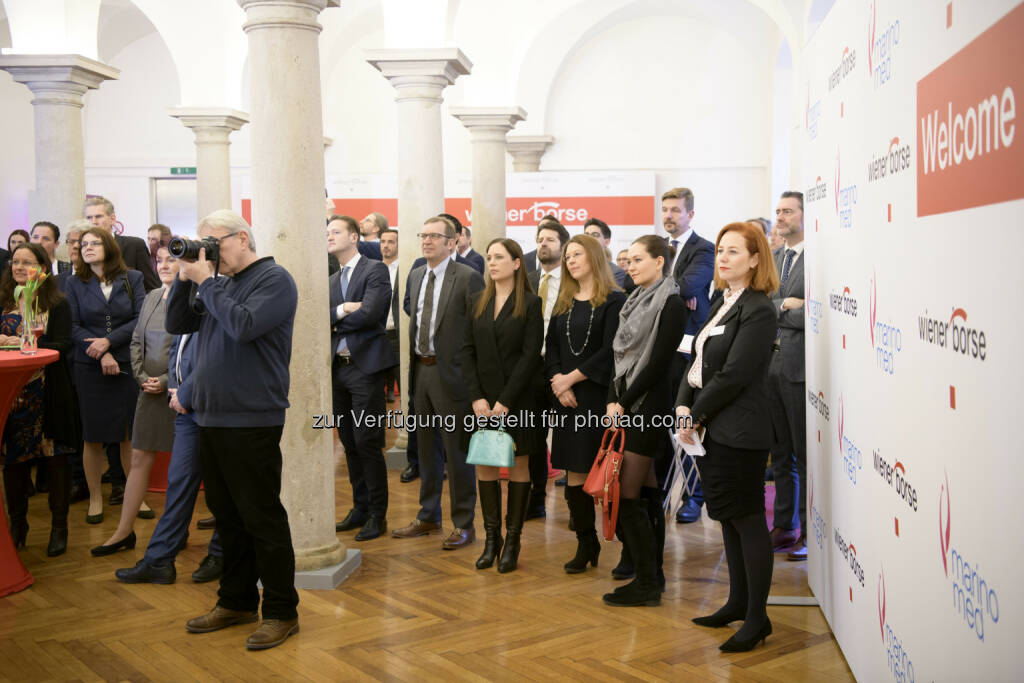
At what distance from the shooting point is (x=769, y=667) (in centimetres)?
362

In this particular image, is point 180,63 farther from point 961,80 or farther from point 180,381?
point 961,80

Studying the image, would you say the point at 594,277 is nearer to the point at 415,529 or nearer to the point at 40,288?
the point at 415,529

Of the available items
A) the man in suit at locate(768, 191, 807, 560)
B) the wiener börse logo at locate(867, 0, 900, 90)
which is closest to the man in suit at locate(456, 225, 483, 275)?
the man in suit at locate(768, 191, 807, 560)

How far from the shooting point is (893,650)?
292 cm

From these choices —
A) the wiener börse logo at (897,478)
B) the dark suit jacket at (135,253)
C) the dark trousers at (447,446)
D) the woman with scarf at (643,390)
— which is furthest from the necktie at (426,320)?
the wiener börse logo at (897,478)

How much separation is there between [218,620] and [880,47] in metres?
3.22

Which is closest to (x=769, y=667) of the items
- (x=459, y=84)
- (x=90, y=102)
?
(x=459, y=84)

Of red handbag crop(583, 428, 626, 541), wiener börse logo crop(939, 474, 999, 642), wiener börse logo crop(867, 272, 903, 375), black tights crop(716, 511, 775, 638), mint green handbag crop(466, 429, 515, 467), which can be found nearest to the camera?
wiener börse logo crop(939, 474, 999, 642)

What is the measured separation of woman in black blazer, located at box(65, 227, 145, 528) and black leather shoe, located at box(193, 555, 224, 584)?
4.26 ft

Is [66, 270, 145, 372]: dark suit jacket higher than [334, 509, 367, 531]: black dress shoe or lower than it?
higher

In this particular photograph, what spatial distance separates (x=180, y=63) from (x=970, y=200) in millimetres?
10857

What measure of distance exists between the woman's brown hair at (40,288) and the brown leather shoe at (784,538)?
400 centimetres

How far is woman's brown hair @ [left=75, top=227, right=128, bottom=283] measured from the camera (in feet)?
18.5

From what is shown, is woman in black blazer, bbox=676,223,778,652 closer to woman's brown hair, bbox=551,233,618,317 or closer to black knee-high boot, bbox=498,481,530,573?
woman's brown hair, bbox=551,233,618,317
